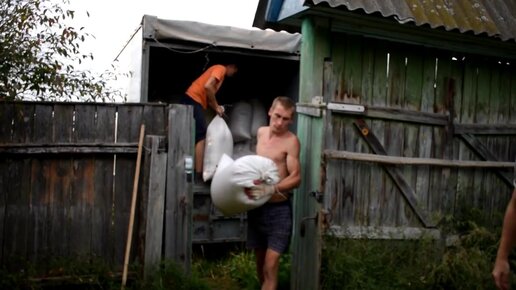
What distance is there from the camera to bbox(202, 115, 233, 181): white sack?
7254mm

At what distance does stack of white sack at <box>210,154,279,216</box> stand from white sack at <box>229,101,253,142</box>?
3.26 m

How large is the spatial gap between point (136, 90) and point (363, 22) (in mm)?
3495

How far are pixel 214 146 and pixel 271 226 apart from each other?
95.5 inches

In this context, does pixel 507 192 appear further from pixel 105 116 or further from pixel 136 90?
pixel 136 90

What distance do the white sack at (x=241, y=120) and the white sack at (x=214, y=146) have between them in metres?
0.83

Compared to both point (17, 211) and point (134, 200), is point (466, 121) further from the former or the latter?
point (17, 211)

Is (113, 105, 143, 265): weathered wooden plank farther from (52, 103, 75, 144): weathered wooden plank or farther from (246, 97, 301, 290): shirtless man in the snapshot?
(246, 97, 301, 290): shirtless man

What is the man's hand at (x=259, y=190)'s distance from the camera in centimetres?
481

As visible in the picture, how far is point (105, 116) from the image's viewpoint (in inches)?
209

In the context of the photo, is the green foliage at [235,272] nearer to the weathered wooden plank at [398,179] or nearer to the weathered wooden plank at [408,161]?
the weathered wooden plank at [398,179]

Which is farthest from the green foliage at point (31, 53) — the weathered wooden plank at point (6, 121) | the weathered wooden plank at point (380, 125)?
the weathered wooden plank at point (380, 125)

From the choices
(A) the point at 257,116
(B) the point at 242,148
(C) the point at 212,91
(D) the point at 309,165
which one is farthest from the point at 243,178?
(A) the point at 257,116

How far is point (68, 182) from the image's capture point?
5.26 metres

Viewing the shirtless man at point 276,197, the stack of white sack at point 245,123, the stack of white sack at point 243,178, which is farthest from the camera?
the stack of white sack at point 245,123
